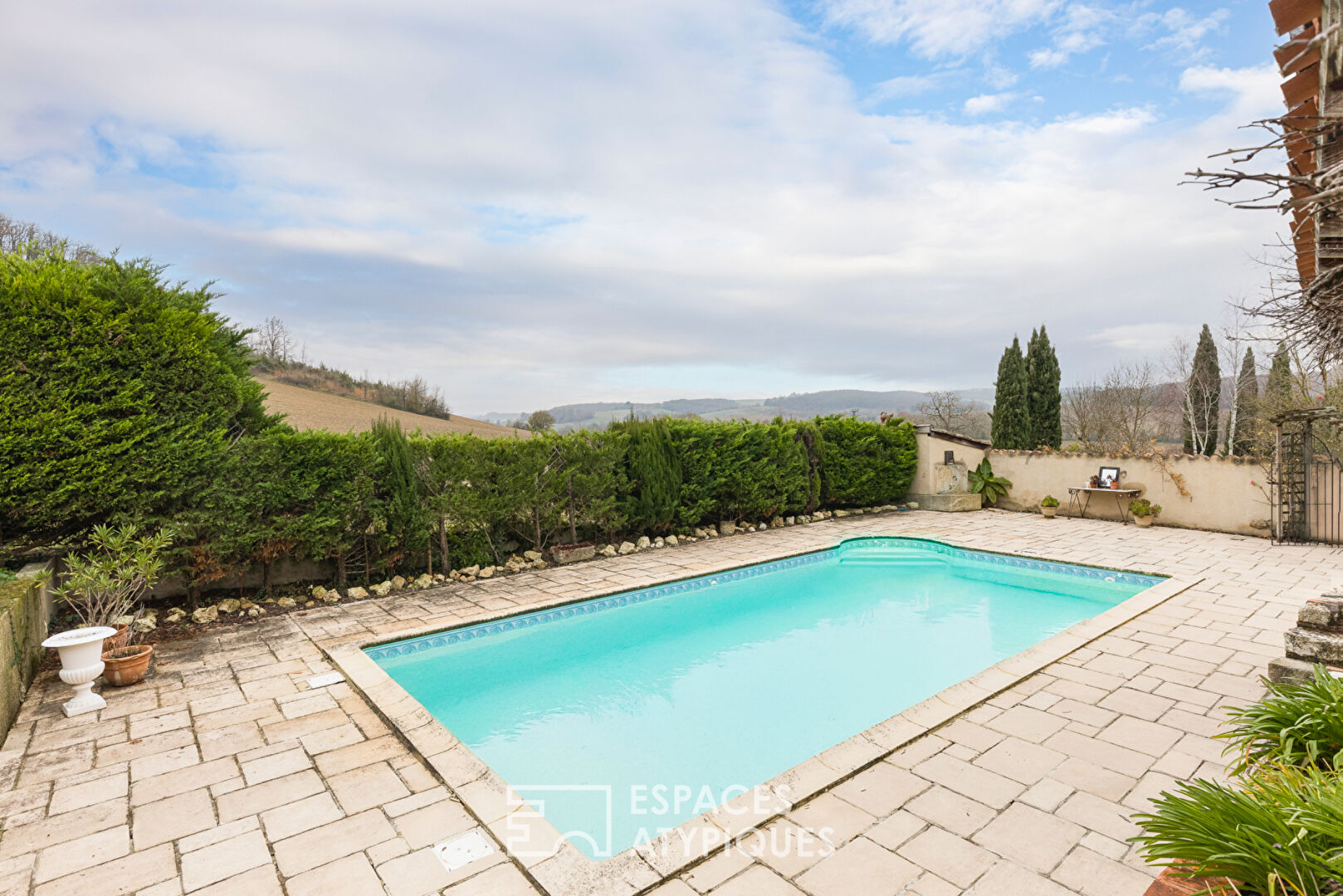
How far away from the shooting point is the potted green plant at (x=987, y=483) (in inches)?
523

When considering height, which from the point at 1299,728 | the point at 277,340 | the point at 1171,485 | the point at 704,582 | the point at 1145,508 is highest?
the point at 277,340

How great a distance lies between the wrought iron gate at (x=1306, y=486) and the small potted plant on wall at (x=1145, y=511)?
1.67 m

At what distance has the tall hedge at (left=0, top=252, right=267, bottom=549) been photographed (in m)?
4.84

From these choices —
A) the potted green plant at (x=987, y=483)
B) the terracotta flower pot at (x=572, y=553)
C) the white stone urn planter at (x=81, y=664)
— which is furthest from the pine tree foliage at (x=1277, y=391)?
the white stone urn planter at (x=81, y=664)

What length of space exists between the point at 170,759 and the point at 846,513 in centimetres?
1159

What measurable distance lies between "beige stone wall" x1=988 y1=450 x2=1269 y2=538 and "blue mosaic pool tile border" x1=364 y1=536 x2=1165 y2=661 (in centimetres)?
463

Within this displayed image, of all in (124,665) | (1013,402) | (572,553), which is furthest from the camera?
(1013,402)

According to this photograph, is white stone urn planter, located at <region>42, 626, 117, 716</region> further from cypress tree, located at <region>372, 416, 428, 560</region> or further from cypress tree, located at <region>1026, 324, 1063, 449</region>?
cypress tree, located at <region>1026, 324, 1063, 449</region>

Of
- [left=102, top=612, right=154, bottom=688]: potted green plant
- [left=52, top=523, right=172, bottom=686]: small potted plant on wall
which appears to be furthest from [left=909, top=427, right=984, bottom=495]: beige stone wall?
[left=102, top=612, right=154, bottom=688]: potted green plant

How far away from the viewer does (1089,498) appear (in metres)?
12.1

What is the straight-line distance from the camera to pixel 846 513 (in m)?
12.9

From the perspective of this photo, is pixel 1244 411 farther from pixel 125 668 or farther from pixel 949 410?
pixel 125 668

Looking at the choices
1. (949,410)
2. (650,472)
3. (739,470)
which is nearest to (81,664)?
(650,472)

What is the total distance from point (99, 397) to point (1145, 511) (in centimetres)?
1477
